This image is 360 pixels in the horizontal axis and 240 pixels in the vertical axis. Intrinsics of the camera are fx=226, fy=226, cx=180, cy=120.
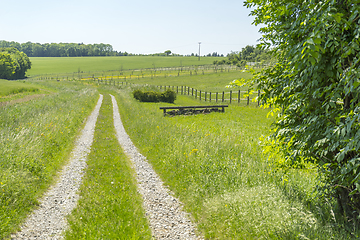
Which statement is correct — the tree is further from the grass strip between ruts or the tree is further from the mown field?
the grass strip between ruts

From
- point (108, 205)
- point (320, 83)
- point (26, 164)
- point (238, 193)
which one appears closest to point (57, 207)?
point (108, 205)

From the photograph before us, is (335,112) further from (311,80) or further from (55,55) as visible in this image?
(55,55)

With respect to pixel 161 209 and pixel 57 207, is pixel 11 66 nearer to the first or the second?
pixel 57 207

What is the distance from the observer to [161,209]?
6844 millimetres

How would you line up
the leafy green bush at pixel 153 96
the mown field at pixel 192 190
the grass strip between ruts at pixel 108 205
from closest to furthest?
1. the mown field at pixel 192 190
2. the grass strip between ruts at pixel 108 205
3. the leafy green bush at pixel 153 96

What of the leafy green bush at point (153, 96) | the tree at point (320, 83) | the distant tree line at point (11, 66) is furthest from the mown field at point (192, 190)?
the distant tree line at point (11, 66)

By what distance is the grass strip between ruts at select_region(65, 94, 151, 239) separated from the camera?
554cm

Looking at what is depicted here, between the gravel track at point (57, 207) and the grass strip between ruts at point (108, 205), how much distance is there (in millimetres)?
266

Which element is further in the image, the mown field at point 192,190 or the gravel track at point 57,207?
the gravel track at point 57,207

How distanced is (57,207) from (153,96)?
2864cm

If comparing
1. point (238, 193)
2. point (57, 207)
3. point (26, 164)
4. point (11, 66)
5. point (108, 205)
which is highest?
point (11, 66)

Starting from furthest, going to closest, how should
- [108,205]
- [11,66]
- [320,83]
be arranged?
[11,66], [108,205], [320,83]

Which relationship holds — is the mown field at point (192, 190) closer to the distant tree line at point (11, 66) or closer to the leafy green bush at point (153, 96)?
the leafy green bush at point (153, 96)

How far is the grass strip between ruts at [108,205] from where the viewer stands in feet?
18.2
